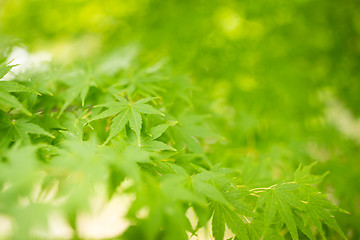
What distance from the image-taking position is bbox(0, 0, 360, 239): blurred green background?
226 cm

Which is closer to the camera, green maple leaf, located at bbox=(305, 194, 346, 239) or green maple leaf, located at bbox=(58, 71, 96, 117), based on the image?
green maple leaf, located at bbox=(305, 194, 346, 239)

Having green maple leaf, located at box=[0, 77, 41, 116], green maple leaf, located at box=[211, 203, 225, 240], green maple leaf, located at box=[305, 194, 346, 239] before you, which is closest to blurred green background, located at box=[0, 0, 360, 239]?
green maple leaf, located at box=[305, 194, 346, 239]

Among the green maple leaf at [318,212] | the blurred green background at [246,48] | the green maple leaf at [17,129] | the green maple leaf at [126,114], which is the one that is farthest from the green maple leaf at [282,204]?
the blurred green background at [246,48]

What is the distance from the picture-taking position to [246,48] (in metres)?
2.48

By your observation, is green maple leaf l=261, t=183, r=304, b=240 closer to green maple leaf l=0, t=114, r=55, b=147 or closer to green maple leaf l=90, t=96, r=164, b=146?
green maple leaf l=90, t=96, r=164, b=146

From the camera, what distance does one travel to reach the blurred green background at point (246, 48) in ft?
7.41

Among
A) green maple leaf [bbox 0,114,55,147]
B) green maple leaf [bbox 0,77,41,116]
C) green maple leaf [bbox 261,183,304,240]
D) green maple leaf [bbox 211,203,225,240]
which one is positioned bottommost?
green maple leaf [bbox 211,203,225,240]

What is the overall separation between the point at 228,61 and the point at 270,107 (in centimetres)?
62

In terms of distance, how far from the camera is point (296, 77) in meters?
2.41

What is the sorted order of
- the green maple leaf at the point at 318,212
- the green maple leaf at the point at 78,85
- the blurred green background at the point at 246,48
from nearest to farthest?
the green maple leaf at the point at 318,212 → the green maple leaf at the point at 78,85 → the blurred green background at the point at 246,48

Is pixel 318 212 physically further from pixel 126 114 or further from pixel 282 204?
pixel 126 114

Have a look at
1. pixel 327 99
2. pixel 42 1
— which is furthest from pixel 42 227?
pixel 327 99

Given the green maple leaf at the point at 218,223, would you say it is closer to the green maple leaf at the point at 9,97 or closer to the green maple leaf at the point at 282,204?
the green maple leaf at the point at 282,204

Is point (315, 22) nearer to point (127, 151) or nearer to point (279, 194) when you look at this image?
point (279, 194)
